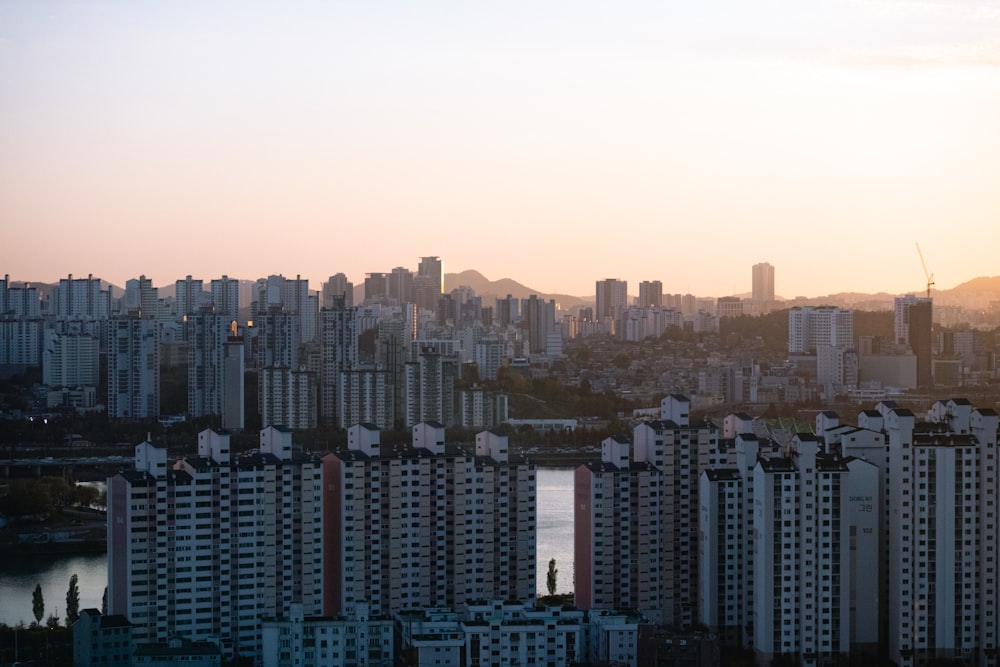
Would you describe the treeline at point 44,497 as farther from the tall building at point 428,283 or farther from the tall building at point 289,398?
the tall building at point 428,283

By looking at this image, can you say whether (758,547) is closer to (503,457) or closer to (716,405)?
(503,457)

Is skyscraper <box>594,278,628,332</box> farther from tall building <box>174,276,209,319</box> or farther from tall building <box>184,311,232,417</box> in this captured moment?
tall building <box>184,311,232,417</box>

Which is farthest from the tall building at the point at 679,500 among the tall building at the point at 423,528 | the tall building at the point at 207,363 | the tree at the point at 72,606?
the tall building at the point at 207,363

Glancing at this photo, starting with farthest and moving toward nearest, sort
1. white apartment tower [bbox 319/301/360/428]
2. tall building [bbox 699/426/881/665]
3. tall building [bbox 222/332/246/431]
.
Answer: white apartment tower [bbox 319/301/360/428] < tall building [bbox 222/332/246/431] < tall building [bbox 699/426/881/665]

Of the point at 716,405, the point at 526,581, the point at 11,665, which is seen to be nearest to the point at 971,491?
the point at 526,581

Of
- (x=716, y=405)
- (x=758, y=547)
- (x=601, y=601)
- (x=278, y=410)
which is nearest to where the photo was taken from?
(x=758, y=547)

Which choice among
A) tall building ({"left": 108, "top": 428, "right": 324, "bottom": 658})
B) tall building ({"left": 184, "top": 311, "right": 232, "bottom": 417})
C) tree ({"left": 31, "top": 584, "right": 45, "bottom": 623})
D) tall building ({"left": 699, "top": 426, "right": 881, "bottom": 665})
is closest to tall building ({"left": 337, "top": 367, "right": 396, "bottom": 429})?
tall building ({"left": 184, "top": 311, "right": 232, "bottom": 417})

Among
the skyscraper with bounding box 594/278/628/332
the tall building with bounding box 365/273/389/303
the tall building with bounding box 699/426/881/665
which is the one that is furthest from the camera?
the skyscraper with bounding box 594/278/628/332

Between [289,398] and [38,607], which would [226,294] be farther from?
[38,607]
